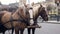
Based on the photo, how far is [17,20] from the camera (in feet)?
20.6

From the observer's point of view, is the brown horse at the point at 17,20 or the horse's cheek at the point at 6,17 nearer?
the brown horse at the point at 17,20

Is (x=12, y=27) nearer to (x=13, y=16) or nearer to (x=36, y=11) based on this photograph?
(x=13, y=16)

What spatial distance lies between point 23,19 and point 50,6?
21.1 meters

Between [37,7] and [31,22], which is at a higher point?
[37,7]

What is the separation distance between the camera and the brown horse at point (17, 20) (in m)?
6.24

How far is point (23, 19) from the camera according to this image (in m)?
6.27

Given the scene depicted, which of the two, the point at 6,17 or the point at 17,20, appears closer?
the point at 17,20

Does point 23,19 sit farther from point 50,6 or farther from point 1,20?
point 50,6

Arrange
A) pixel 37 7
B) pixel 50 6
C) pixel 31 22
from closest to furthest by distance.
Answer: pixel 31 22, pixel 37 7, pixel 50 6

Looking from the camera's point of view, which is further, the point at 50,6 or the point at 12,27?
the point at 50,6

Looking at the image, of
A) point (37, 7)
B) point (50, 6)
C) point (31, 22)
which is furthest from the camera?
point (50, 6)

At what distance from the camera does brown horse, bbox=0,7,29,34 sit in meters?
6.24

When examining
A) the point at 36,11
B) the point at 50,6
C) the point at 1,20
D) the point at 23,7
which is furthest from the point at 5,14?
the point at 50,6

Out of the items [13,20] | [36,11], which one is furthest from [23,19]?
[36,11]
